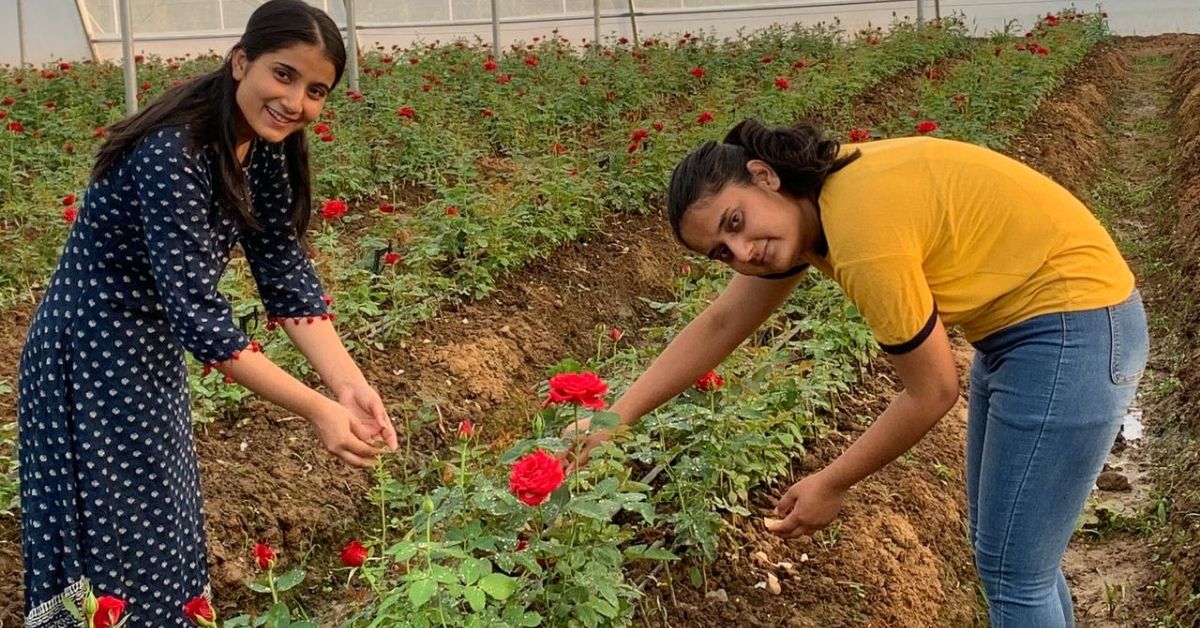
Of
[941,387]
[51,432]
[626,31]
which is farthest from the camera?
[626,31]

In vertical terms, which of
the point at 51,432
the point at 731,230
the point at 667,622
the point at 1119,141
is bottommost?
the point at 1119,141

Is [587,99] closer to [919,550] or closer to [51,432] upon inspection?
[919,550]

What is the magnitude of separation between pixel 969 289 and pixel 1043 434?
277mm

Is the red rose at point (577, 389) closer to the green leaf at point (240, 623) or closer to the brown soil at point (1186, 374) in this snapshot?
the green leaf at point (240, 623)

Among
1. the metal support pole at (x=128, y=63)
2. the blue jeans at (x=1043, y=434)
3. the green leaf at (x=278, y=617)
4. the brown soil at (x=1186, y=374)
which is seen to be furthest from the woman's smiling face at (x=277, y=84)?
the metal support pole at (x=128, y=63)

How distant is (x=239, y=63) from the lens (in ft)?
7.09

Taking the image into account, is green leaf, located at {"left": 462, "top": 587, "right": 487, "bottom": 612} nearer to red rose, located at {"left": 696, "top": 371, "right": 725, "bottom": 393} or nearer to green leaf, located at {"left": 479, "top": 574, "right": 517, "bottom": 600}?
green leaf, located at {"left": 479, "top": 574, "right": 517, "bottom": 600}

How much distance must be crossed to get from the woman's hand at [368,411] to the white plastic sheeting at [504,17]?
47.6 feet

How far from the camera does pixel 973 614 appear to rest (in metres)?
3.14

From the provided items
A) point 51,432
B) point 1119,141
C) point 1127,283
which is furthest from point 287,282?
point 1119,141

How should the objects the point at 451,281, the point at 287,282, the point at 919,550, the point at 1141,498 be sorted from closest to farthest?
the point at 287,282
the point at 919,550
the point at 1141,498
the point at 451,281

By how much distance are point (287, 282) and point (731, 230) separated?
3.21 feet

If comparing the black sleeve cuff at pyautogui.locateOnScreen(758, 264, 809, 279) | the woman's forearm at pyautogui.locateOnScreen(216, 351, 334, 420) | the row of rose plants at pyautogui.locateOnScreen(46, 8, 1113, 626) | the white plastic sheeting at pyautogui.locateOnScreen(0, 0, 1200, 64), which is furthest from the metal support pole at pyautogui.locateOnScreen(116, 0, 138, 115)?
the white plastic sheeting at pyautogui.locateOnScreen(0, 0, 1200, 64)

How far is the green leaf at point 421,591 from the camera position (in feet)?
5.54
